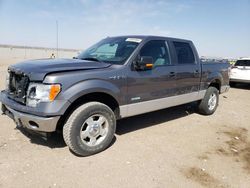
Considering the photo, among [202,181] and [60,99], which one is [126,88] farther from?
[202,181]

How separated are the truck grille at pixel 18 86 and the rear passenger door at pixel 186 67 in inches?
120

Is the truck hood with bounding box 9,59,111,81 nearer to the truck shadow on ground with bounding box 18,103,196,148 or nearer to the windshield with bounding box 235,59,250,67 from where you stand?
the truck shadow on ground with bounding box 18,103,196,148

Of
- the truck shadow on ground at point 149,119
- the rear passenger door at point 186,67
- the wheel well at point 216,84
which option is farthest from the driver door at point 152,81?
the wheel well at point 216,84

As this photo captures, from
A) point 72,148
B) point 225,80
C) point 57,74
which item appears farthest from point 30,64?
point 225,80

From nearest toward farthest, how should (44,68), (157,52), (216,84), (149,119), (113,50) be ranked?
(44,68) < (113,50) < (157,52) < (149,119) < (216,84)

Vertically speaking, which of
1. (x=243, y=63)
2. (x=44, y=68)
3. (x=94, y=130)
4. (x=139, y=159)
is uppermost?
(x=243, y=63)

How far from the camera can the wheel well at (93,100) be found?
11.9 ft

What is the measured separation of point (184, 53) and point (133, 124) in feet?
6.72

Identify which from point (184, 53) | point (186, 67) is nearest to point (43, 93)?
point (186, 67)

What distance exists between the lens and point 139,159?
3.71 metres

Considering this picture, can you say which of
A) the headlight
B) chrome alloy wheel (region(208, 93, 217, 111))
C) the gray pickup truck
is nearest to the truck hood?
the gray pickup truck

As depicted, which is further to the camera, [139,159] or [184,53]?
[184,53]

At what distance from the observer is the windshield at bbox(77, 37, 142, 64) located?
14.0 feet

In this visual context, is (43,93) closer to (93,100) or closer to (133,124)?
(93,100)
